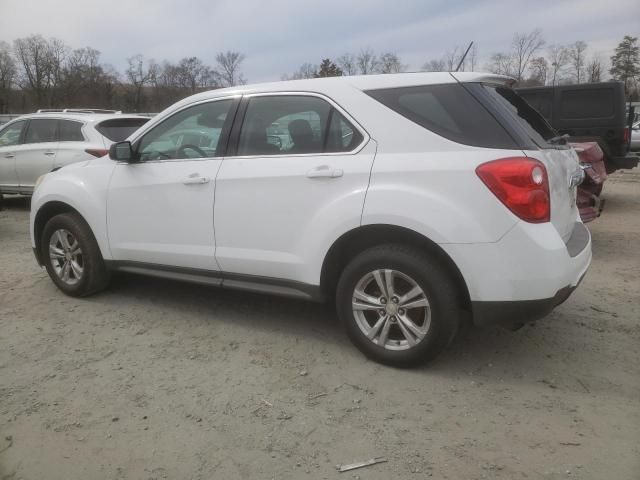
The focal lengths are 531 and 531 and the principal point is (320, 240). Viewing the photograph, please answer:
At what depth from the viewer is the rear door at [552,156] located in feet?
9.67

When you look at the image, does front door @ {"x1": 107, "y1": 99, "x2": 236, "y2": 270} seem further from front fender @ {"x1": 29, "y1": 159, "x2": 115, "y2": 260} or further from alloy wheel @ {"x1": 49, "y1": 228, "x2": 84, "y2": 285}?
alloy wheel @ {"x1": 49, "y1": 228, "x2": 84, "y2": 285}

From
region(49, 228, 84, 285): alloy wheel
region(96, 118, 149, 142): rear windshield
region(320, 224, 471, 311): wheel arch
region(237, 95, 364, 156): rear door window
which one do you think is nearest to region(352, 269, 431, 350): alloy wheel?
region(320, 224, 471, 311): wheel arch

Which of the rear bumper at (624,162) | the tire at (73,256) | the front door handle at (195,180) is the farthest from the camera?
the rear bumper at (624,162)

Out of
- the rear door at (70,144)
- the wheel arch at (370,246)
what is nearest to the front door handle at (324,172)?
the wheel arch at (370,246)

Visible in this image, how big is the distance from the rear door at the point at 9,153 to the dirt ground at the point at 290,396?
5.84 metres

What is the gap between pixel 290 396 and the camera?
3.00 meters

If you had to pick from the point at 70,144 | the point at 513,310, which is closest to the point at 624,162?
the point at 513,310

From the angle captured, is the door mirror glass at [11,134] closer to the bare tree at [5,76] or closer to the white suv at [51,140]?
the white suv at [51,140]

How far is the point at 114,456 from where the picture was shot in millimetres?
2484

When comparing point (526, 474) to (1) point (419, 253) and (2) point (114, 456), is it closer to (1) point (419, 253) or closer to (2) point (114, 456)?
(1) point (419, 253)

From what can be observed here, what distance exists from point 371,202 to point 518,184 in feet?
2.63

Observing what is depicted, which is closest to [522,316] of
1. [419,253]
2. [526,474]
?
[419,253]

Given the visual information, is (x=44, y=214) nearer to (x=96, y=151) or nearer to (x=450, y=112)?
(x=450, y=112)

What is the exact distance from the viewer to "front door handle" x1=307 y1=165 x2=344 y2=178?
3213 mm
